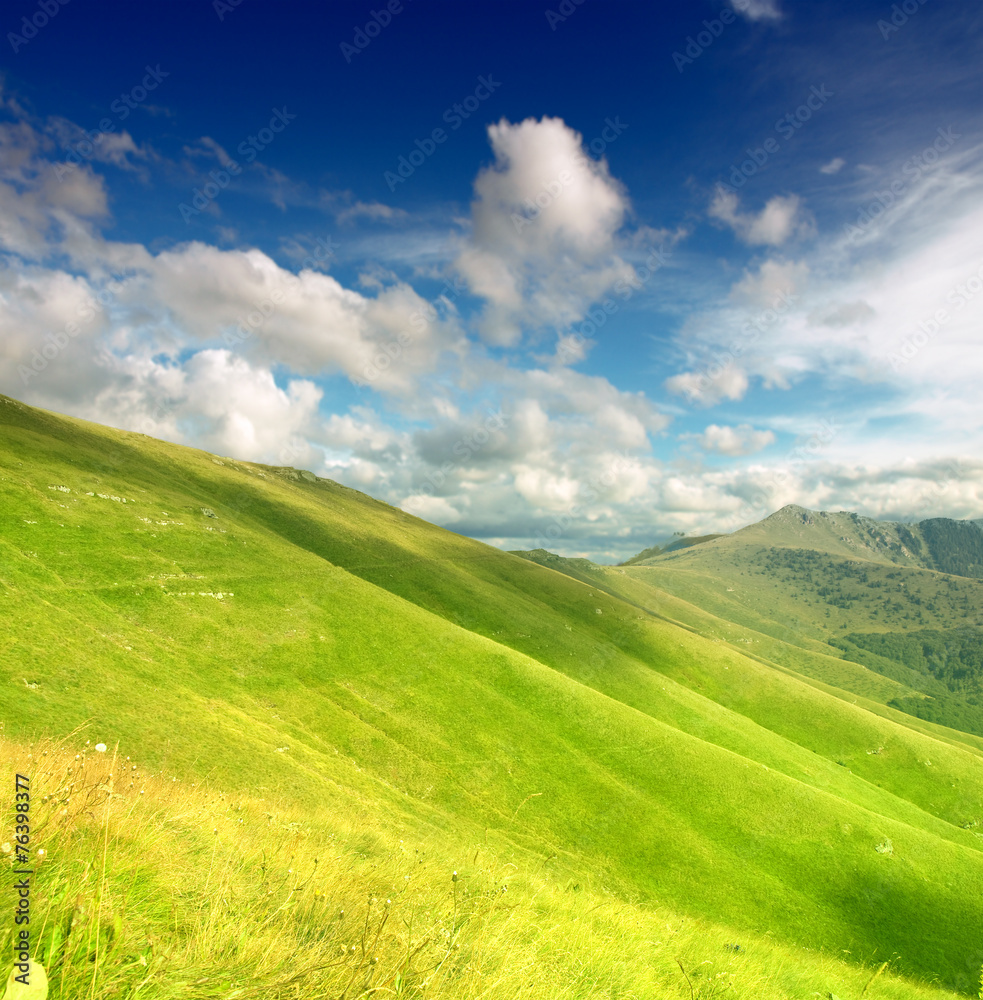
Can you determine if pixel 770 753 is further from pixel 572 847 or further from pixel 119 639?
pixel 119 639

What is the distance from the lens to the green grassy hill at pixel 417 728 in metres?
31.4

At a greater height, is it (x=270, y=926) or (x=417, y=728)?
(x=270, y=926)

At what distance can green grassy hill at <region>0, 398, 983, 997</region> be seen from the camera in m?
31.4

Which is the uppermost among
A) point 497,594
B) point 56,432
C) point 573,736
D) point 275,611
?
point 56,432

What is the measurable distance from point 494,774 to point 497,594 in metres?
50.2

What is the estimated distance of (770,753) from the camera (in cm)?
7188

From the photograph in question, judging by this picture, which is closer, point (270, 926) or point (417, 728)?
point (270, 926)

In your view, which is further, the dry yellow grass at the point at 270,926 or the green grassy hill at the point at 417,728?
the green grassy hill at the point at 417,728

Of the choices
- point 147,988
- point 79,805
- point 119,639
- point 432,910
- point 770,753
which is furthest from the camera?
point 770,753

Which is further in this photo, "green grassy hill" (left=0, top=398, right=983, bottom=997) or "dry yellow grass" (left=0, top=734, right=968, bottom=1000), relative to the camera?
"green grassy hill" (left=0, top=398, right=983, bottom=997)

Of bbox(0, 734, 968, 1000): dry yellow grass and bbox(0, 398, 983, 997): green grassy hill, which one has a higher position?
bbox(0, 734, 968, 1000): dry yellow grass

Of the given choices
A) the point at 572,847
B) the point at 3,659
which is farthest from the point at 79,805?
the point at 572,847

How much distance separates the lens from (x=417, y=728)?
46.6 m

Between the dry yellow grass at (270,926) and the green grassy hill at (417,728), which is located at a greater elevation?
the dry yellow grass at (270,926)
